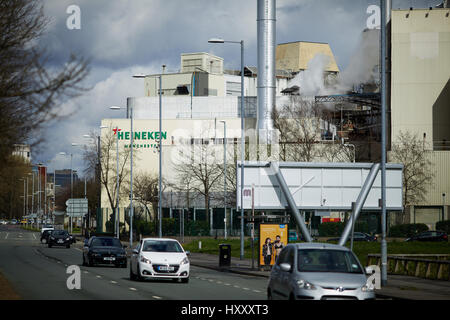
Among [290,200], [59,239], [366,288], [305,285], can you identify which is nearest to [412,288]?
[290,200]

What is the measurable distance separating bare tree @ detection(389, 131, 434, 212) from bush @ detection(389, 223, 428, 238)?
220 centimetres

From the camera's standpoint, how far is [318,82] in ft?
339

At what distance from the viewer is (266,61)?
89.2 meters

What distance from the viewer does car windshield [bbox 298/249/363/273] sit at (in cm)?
1666

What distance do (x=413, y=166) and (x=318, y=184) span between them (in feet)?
158

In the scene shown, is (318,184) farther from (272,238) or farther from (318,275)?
(318,275)

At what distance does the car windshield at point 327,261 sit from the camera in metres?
16.7

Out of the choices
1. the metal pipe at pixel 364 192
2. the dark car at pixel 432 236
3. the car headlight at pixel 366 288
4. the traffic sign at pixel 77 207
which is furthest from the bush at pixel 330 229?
the car headlight at pixel 366 288

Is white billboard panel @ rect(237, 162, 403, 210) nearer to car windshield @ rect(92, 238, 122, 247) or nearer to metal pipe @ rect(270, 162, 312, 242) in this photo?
metal pipe @ rect(270, 162, 312, 242)

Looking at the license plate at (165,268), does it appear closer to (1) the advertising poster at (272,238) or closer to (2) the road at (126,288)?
(2) the road at (126,288)

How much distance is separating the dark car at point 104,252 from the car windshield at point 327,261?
22412mm

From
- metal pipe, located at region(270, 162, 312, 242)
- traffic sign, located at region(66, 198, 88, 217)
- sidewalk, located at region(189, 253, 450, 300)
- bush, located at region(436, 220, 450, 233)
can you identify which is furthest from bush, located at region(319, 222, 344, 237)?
metal pipe, located at region(270, 162, 312, 242)


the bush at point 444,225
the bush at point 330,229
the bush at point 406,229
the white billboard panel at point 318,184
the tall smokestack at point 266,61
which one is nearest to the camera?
the white billboard panel at point 318,184

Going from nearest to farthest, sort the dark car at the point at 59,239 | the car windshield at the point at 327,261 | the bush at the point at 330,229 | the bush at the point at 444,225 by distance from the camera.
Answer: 1. the car windshield at the point at 327,261
2. the dark car at the point at 59,239
3. the bush at the point at 444,225
4. the bush at the point at 330,229
